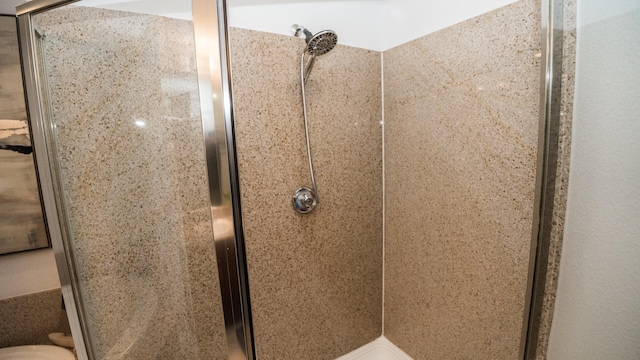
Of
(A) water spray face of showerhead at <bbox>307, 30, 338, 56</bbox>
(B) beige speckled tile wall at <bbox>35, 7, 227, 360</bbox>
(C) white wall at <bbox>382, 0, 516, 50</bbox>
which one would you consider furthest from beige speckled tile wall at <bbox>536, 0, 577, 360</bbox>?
(B) beige speckled tile wall at <bbox>35, 7, 227, 360</bbox>

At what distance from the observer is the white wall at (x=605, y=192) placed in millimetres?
534

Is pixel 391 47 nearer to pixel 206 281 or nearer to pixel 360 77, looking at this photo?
pixel 360 77

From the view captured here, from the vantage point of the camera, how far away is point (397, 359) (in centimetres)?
125

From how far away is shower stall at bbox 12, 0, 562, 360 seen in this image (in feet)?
2.24

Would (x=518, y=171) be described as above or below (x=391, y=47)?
below

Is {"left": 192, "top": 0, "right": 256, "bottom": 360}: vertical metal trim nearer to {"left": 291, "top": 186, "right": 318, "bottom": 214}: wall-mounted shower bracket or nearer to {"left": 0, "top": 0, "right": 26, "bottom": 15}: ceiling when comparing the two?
{"left": 291, "top": 186, "right": 318, "bottom": 214}: wall-mounted shower bracket

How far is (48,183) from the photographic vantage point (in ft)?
2.35

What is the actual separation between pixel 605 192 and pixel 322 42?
0.84 metres

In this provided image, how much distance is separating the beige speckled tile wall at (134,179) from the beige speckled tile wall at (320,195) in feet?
0.74

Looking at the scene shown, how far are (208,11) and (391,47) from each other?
825 millimetres

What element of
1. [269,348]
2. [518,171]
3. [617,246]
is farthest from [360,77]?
[269,348]

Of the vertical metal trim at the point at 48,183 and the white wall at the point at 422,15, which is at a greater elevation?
the white wall at the point at 422,15

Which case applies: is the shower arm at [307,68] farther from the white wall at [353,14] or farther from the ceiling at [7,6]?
the ceiling at [7,6]

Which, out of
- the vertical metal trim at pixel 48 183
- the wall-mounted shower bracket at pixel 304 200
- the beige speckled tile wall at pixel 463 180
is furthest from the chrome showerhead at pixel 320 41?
the vertical metal trim at pixel 48 183
